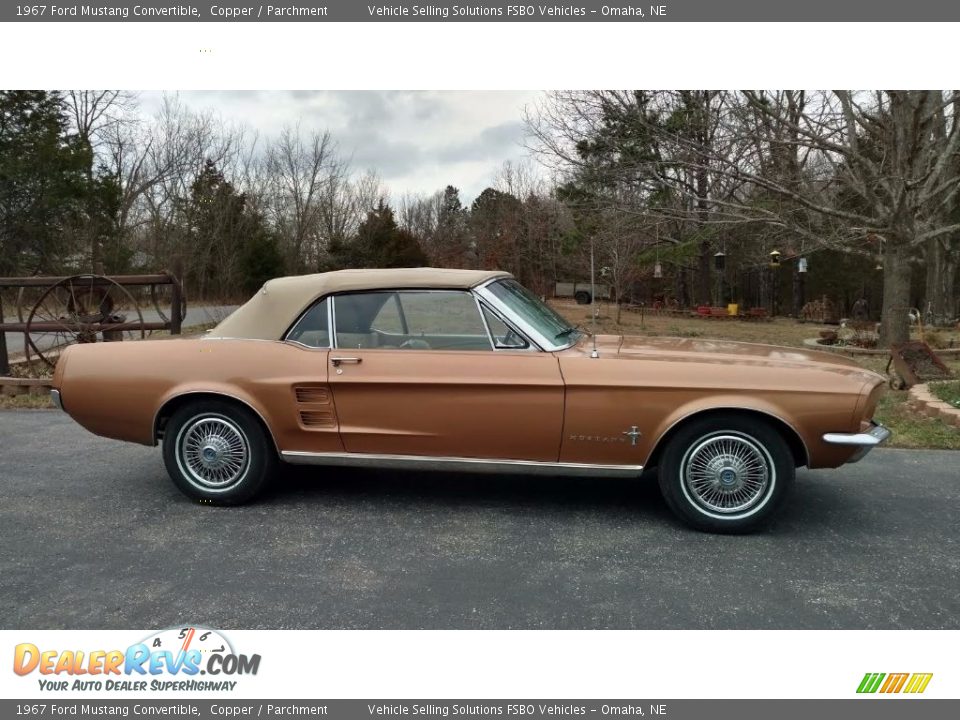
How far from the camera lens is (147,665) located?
250 centimetres

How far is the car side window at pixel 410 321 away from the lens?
4.02 m

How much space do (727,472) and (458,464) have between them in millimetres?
1485

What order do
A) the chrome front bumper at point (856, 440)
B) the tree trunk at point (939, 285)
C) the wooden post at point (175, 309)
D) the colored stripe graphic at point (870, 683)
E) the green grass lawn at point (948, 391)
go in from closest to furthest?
1. the colored stripe graphic at point (870, 683)
2. the chrome front bumper at point (856, 440)
3. the green grass lawn at point (948, 391)
4. the wooden post at point (175, 309)
5. the tree trunk at point (939, 285)

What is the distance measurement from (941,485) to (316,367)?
419cm

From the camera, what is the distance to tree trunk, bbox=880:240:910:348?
12922 mm

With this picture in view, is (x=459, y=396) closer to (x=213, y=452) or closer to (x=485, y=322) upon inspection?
(x=485, y=322)

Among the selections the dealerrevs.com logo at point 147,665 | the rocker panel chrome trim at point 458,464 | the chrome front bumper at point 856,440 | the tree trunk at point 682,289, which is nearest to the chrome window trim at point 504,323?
the rocker panel chrome trim at point 458,464

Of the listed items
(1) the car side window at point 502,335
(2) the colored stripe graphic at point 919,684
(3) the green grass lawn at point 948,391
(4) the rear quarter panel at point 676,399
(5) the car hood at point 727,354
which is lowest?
(2) the colored stripe graphic at point 919,684

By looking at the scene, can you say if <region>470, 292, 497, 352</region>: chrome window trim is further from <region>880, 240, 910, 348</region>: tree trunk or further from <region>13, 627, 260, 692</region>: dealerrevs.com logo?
<region>880, 240, 910, 348</region>: tree trunk

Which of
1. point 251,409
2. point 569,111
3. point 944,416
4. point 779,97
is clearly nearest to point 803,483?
point 944,416

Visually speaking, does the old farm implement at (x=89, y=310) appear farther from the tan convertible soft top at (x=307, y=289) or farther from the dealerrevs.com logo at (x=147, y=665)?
the dealerrevs.com logo at (x=147, y=665)

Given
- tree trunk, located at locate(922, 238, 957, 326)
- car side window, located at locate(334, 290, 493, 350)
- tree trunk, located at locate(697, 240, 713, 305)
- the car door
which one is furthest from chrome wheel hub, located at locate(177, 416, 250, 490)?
tree trunk, located at locate(697, 240, 713, 305)

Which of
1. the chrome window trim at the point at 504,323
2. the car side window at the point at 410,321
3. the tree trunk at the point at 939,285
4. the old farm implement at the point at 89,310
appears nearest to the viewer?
the chrome window trim at the point at 504,323

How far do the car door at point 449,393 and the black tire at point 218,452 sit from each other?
1.84 feet
